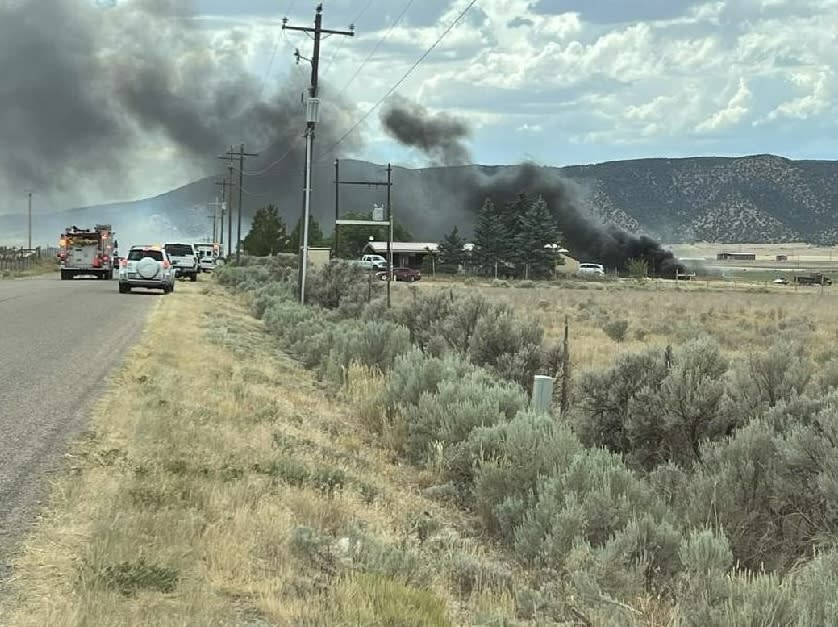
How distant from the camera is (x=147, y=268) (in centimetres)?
3412

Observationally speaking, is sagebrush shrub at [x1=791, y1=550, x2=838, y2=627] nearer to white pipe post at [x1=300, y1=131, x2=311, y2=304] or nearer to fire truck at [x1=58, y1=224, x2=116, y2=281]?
white pipe post at [x1=300, y1=131, x2=311, y2=304]

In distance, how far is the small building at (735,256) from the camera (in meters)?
160

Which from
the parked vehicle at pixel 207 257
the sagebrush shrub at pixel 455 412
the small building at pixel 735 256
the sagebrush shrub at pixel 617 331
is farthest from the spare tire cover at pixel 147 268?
the small building at pixel 735 256

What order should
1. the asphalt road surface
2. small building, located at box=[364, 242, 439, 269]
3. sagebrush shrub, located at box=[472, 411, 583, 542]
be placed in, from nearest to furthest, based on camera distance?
the asphalt road surface
sagebrush shrub, located at box=[472, 411, 583, 542]
small building, located at box=[364, 242, 439, 269]

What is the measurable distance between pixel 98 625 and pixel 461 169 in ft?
472

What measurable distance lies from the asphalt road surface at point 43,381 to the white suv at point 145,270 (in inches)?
301

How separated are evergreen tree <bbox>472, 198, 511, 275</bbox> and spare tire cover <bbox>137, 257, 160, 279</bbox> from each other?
2755 inches

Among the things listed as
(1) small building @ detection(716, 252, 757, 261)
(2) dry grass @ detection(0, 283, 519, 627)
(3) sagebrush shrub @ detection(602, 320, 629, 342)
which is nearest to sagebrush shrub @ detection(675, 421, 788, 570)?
(2) dry grass @ detection(0, 283, 519, 627)

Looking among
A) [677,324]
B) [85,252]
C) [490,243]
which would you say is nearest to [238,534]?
[677,324]

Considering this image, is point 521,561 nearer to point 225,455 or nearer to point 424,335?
point 225,455

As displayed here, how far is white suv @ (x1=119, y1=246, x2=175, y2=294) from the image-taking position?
34.0 m

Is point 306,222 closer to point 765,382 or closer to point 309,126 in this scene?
point 309,126

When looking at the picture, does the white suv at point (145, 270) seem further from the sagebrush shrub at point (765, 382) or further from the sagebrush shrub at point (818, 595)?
the sagebrush shrub at point (818, 595)

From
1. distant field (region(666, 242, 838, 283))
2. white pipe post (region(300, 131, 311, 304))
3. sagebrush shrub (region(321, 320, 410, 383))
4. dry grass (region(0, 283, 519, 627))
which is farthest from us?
distant field (region(666, 242, 838, 283))
